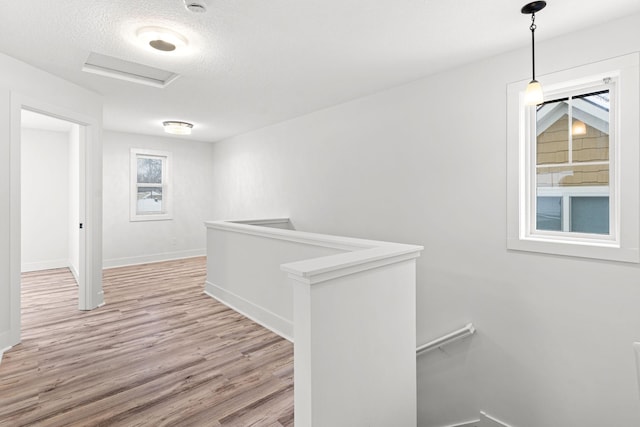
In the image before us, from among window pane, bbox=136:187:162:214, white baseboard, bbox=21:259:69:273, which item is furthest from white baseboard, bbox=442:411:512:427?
white baseboard, bbox=21:259:69:273

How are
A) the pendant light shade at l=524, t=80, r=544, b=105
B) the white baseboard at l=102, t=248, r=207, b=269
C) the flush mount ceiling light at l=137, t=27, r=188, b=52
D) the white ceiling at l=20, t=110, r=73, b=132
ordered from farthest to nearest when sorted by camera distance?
the white baseboard at l=102, t=248, r=207, b=269 → the white ceiling at l=20, t=110, r=73, b=132 → the flush mount ceiling light at l=137, t=27, r=188, b=52 → the pendant light shade at l=524, t=80, r=544, b=105

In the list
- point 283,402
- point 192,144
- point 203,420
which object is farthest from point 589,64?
point 192,144

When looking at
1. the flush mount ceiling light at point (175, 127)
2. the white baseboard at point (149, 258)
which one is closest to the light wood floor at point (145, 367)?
the white baseboard at point (149, 258)

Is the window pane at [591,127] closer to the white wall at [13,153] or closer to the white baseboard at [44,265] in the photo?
the white wall at [13,153]

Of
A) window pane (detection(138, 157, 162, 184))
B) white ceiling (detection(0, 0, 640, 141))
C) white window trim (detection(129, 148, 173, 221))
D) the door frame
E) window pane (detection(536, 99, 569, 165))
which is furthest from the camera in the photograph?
window pane (detection(138, 157, 162, 184))

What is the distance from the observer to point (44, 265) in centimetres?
602

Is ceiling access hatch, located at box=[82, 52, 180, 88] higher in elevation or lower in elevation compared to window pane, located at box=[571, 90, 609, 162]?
higher

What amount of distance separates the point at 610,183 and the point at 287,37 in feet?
8.66

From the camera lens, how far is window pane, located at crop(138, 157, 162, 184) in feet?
21.7

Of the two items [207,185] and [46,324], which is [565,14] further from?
[207,185]

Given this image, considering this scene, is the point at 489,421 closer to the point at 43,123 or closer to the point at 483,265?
the point at 483,265

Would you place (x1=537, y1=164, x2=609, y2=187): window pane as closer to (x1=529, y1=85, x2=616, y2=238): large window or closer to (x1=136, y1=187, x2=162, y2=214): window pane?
(x1=529, y1=85, x2=616, y2=238): large window

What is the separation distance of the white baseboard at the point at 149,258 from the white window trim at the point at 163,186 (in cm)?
76

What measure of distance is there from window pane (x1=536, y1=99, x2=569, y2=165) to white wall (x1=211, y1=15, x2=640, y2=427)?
0.30 m
